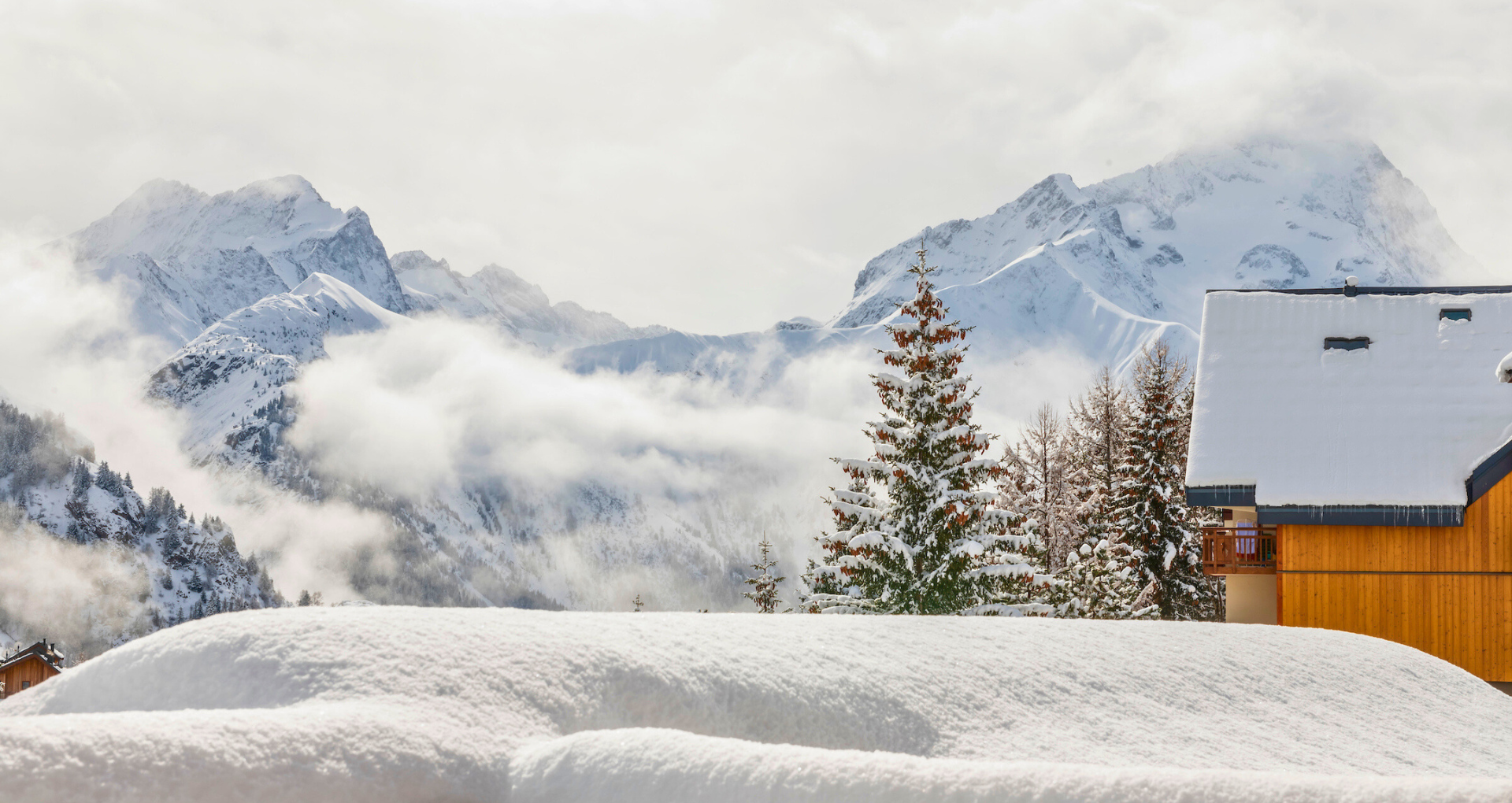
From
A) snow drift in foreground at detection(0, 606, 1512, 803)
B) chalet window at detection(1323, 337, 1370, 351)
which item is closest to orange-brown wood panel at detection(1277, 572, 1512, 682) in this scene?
chalet window at detection(1323, 337, 1370, 351)

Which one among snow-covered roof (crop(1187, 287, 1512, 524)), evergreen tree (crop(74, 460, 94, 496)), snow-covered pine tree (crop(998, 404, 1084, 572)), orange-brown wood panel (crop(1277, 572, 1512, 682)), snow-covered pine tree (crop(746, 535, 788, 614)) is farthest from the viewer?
evergreen tree (crop(74, 460, 94, 496))

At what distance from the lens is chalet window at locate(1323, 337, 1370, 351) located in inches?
848

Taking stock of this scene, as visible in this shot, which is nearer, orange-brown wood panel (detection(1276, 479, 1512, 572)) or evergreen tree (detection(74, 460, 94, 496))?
orange-brown wood panel (detection(1276, 479, 1512, 572))

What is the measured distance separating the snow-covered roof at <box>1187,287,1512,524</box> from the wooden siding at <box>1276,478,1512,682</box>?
63cm

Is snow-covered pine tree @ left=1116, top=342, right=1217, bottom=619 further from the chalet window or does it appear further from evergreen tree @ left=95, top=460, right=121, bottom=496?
evergreen tree @ left=95, top=460, right=121, bottom=496

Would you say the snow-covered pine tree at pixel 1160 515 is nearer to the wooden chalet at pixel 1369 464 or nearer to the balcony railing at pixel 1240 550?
the wooden chalet at pixel 1369 464

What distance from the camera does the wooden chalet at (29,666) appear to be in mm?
30922

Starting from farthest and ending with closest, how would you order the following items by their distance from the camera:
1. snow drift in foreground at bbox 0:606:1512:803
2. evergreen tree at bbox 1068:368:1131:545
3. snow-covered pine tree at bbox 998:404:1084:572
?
snow-covered pine tree at bbox 998:404:1084:572
evergreen tree at bbox 1068:368:1131:545
snow drift in foreground at bbox 0:606:1512:803

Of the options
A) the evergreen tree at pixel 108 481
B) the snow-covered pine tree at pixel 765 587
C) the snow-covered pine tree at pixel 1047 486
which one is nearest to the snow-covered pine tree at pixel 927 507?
the snow-covered pine tree at pixel 1047 486

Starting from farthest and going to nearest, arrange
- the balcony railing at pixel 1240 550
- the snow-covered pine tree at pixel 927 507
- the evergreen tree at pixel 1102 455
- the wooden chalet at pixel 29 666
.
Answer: the wooden chalet at pixel 29 666
the evergreen tree at pixel 1102 455
the balcony railing at pixel 1240 550
the snow-covered pine tree at pixel 927 507

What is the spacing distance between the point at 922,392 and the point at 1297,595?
8.16 m

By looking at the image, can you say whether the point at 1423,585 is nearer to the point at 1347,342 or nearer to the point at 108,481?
the point at 1347,342

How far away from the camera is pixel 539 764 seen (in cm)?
346

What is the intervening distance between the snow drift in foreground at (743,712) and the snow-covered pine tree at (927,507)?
11.1 metres
